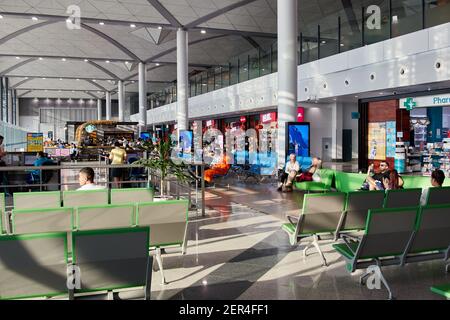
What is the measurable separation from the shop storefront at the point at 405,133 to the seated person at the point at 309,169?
5316 millimetres

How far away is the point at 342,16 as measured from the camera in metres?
18.2

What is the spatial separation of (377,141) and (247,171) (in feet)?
22.3

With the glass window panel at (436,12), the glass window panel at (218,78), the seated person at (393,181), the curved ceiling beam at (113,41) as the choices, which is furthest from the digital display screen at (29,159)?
the glass window panel at (218,78)

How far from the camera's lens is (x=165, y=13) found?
21.5m

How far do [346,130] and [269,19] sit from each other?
7588mm

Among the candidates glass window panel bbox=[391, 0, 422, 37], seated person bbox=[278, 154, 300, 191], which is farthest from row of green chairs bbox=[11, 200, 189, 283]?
glass window panel bbox=[391, 0, 422, 37]

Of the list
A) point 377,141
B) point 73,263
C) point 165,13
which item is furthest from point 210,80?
point 73,263

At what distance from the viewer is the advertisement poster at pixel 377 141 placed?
1916 centimetres

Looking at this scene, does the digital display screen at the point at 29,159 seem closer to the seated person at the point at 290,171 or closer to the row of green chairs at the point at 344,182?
the seated person at the point at 290,171

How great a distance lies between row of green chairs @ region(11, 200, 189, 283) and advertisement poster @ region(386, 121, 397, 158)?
15.7 metres

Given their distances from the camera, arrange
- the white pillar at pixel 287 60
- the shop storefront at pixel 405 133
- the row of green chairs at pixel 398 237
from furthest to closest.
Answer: the shop storefront at pixel 405 133, the white pillar at pixel 287 60, the row of green chairs at pixel 398 237

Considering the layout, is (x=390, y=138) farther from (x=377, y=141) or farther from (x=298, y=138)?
(x=298, y=138)

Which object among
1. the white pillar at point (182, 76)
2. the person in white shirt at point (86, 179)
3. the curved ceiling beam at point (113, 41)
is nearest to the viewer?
the person in white shirt at point (86, 179)
